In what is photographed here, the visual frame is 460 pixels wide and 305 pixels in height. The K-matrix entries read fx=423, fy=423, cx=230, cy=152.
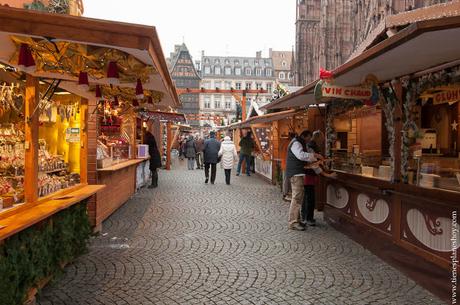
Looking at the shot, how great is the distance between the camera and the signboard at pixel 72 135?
22.0 ft

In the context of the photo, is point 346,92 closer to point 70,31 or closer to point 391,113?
point 391,113

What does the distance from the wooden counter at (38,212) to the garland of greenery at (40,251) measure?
125 mm

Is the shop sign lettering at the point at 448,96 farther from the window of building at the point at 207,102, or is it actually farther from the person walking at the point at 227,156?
the window of building at the point at 207,102

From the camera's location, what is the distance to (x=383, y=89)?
235 inches

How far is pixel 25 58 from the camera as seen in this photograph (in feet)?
13.3

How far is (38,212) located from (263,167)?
13396 millimetres

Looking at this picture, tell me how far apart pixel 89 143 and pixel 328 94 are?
4.24 meters

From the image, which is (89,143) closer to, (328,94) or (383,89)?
(328,94)

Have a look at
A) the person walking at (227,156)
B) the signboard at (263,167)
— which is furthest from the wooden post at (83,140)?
the signboard at (263,167)

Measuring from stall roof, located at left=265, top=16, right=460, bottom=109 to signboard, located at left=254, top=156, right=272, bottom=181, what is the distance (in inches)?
381

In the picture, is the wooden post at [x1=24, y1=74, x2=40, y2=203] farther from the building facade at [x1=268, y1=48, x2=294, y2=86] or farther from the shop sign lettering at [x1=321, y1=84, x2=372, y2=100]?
the building facade at [x1=268, y1=48, x2=294, y2=86]

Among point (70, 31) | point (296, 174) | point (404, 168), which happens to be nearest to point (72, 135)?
point (70, 31)

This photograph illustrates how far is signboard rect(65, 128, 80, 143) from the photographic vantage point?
6.71m

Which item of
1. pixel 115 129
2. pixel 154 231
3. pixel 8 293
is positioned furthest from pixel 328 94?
pixel 115 129
